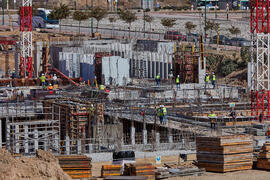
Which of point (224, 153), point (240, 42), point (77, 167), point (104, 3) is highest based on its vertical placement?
point (104, 3)

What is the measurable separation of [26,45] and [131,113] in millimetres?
19419

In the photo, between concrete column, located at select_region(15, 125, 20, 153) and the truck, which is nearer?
concrete column, located at select_region(15, 125, 20, 153)

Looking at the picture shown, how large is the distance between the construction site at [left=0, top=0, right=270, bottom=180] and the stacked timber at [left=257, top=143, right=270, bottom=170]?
0.03 meters

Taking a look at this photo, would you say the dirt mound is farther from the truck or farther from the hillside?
the hillside

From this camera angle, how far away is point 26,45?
4806 cm

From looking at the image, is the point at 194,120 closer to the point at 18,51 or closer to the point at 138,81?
the point at 138,81

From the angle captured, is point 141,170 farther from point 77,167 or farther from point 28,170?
point 28,170

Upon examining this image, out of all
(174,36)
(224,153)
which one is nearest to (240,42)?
(174,36)

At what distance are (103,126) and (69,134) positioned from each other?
62.9 inches

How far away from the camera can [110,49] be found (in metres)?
51.7

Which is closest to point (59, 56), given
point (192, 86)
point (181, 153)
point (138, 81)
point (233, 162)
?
point (138, 81)

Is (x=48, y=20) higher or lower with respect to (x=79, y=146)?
higher

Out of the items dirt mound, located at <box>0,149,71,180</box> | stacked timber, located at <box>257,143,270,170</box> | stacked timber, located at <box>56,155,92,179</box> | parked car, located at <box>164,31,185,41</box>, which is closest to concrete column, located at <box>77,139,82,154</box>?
stacked timber, located at <box>56,155,92,179</box>

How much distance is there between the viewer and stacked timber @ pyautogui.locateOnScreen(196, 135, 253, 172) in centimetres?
2250
